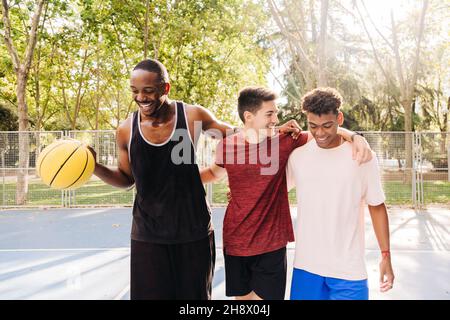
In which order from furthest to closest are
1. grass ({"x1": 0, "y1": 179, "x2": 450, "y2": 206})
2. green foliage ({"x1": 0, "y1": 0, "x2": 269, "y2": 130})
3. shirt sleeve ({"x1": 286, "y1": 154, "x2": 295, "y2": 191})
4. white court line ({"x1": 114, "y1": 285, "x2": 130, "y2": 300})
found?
1. green foliage ({"x1": 0, "y1": 0, "x2": 269, "y2": 130})
2. grass ({"x1": 0, "y1": 179, "x2": 450, "y2": 206})
3. white court line ({"x1": 114, "y1": 285, "x2": 130, "y2": 300})
4. shirt sleeve ({"x1": 286, "y1": 154, "x2": 295, "y2": 191})

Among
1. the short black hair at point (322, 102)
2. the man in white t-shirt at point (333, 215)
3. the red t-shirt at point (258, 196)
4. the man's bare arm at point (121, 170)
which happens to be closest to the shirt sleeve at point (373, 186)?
the man in white t-shirt at point (333, 215)

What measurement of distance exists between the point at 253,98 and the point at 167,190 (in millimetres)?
816

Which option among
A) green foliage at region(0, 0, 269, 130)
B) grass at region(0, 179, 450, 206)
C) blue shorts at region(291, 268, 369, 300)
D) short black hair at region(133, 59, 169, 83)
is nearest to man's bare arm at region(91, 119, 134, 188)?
short black hair at region(133, 59, 169, 83)

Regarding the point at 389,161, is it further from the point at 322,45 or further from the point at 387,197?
the point at 322,45

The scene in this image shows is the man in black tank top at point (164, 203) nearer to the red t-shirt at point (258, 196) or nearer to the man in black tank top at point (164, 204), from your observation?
the man in black tank top at point (164, 204)

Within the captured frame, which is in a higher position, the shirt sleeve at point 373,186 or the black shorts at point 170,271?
the shirt sleeve at point 373,186

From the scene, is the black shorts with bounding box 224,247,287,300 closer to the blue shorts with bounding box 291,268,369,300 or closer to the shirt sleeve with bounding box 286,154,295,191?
the blue shorts with bounding box 291,268,369,300

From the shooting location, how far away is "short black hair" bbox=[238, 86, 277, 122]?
2.66 m

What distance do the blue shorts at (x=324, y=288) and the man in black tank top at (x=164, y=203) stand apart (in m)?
0.54

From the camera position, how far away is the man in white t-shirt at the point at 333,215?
2293mm

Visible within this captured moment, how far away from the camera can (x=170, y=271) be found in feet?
8.05

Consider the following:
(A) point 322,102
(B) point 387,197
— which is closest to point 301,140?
(A) point 322,102
